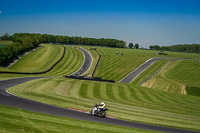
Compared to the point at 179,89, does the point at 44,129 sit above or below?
above

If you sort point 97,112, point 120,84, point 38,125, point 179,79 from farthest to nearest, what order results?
point 179,79 → point 120,84 → point 97,112 → point 38,125

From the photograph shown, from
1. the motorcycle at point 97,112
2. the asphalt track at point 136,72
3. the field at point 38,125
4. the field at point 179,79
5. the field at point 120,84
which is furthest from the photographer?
the asphalt track at point 136,72

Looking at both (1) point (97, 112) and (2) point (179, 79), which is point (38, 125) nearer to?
(1) point (97, 112)

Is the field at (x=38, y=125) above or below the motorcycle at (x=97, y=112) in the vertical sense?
above

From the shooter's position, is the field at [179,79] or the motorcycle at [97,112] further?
the field at [179,79]

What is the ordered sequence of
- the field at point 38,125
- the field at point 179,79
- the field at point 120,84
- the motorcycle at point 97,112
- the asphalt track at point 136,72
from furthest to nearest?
the asphalt track at point 136,72 → the field at point 179,79 → the field at point 120,84 → the motorcycle at point 97,112 → the field at point 38,125

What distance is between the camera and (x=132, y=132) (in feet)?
54.2

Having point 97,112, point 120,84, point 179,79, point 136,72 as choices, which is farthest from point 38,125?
point 136,72

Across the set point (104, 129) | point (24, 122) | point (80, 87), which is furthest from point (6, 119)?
point (80, 87)

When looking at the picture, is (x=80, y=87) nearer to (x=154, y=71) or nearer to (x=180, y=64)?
(x=154, y=71)

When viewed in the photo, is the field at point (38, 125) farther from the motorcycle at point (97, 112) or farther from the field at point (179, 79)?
the field at point (179, 79)

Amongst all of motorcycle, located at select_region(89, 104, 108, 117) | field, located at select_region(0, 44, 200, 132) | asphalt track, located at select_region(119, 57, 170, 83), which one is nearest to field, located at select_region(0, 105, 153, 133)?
motorcycle, located at select_region(89, 104, 108, 117)

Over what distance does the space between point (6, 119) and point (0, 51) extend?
101 meters

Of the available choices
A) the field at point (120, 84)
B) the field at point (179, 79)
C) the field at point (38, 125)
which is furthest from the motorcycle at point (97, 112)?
the field at point (179, 79)
